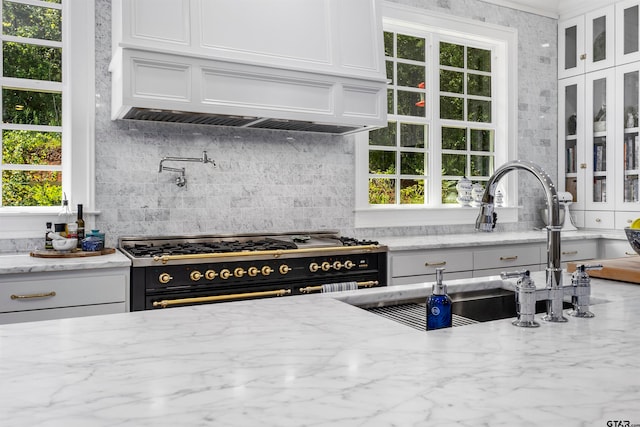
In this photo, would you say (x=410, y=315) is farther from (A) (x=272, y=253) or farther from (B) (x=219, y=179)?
(B) (x=219, y=179)

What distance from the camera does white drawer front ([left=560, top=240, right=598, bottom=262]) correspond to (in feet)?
15.4

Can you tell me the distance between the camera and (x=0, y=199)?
133 inches

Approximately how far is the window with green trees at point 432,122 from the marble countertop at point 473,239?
49 cm

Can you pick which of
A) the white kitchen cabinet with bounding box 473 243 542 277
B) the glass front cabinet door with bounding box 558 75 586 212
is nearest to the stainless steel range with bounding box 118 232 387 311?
the white kitchen cabinet with bounding box 473 243 542 277

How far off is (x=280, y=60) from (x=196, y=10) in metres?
0.62

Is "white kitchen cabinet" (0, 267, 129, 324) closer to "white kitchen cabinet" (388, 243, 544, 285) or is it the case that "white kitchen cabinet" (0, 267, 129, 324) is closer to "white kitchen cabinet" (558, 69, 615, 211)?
"white kitchen cabinet" (388, 243, 544, 285)

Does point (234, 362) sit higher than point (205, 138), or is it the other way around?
point (205, 138)

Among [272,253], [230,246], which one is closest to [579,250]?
[272,253]

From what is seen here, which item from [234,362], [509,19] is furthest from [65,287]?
[509,19]

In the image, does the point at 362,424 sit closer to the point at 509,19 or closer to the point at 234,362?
the point at 234,362

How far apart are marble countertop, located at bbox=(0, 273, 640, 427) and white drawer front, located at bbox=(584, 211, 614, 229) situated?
3993 mm

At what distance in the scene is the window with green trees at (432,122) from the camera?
4703 mm

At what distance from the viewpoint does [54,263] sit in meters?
2.80

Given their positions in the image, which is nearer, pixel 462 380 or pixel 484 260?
pixel 462 380
